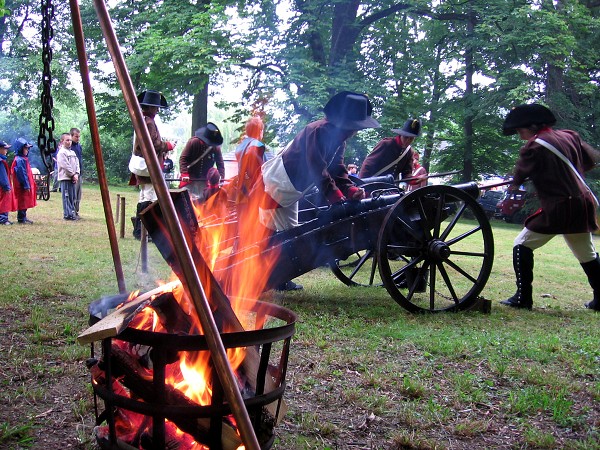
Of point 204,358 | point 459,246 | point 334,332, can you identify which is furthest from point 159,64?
point 204,358

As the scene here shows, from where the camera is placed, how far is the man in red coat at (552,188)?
5.46m

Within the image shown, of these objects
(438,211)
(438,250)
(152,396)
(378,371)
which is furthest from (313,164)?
(152,396)

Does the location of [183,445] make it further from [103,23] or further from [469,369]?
[469,369]

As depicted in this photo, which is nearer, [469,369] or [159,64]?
[469,369]

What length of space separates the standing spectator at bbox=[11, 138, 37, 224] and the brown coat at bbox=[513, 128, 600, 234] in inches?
376

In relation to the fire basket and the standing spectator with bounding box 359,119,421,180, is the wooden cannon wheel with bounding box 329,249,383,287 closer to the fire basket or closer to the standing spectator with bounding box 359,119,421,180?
the standing spectator with bounding box 359,119,421,180

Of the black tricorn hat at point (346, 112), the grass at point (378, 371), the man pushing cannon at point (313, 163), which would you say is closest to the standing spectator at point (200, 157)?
the grass at point (378, 371)

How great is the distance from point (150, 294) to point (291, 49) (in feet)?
47.0

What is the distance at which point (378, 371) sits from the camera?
3.47m

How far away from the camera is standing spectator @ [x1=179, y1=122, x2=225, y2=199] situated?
8.45 metres

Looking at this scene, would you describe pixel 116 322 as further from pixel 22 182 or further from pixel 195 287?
pixel 22 182

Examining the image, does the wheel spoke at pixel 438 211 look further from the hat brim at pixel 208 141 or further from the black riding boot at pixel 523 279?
the hat brim at pixel 208 141

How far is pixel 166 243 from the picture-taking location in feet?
6.59

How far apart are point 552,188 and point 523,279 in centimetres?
94
